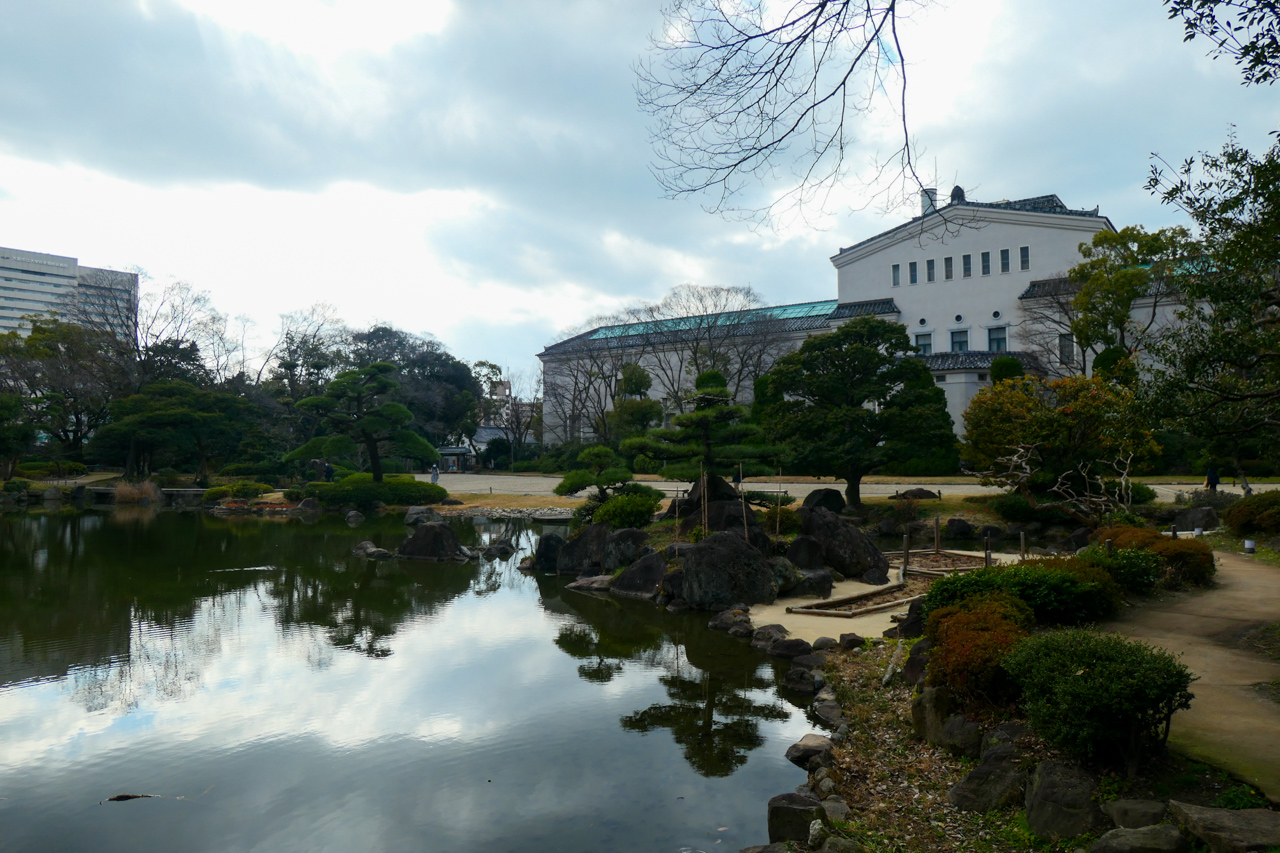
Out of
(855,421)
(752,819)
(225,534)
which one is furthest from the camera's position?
(225,534)

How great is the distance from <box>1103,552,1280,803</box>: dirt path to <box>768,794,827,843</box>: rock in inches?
86.3

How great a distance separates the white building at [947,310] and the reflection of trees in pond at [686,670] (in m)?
25.0

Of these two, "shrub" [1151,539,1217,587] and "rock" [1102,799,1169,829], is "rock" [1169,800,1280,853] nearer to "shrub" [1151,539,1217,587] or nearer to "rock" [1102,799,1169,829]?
"rock" [1102,799,1169,829]

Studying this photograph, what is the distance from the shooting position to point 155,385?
116 ft

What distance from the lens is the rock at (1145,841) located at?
3.40 m

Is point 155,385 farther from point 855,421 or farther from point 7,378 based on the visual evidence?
point 855,421

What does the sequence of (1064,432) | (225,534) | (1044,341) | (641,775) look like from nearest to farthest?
(641,775) < (1064,432) < (225,534) < (1044,341)

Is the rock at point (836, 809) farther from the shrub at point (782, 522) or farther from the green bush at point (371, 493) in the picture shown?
the green bush at point (371, 493)

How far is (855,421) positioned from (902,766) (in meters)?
15.1

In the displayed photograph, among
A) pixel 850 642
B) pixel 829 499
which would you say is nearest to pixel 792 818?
pixel 850 642

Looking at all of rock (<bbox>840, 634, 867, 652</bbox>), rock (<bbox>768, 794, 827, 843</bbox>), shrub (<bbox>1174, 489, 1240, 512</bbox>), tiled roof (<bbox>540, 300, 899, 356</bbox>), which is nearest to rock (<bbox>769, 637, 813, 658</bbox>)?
rock (<bbox>840, 634, 867, 652</bbox>)

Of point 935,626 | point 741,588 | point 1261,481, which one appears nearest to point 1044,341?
point 1261,481

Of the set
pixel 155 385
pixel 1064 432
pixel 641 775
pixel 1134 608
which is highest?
pixel 155 385

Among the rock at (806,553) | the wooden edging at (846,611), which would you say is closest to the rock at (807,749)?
the wooden edging at (846,611)
